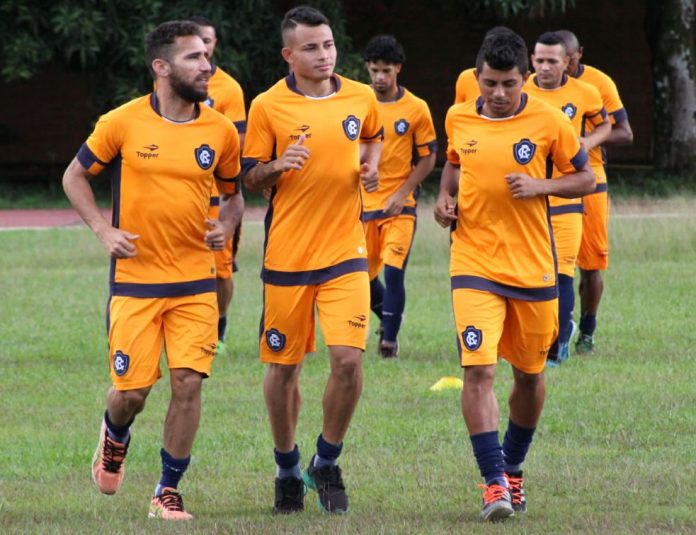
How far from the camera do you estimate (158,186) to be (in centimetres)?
723

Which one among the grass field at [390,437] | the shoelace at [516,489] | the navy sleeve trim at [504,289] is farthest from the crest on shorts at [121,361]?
the shoelace at [516,489]

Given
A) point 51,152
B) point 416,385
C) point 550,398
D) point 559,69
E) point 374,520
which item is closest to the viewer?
point 374,520

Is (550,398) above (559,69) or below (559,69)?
below

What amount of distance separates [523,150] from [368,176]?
76cm

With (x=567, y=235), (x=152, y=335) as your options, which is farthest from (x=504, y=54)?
(x=567, y=235)

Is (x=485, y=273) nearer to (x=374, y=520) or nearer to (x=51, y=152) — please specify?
(x=374, y=520)

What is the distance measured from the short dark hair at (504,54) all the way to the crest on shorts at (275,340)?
5.05 ft

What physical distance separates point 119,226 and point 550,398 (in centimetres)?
406

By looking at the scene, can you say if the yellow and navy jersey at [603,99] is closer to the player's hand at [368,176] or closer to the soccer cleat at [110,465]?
the player's hand at [368,176]

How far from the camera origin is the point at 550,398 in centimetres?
1045

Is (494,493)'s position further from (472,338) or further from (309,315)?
(309,315)

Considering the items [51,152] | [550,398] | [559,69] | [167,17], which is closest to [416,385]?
[550,398]

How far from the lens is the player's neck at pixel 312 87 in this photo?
7.55 m

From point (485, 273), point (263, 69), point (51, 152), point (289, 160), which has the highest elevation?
point (289, 160)
